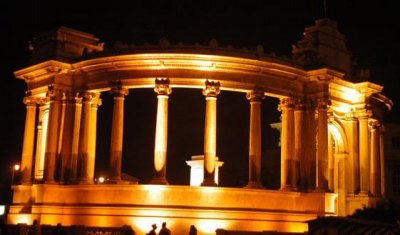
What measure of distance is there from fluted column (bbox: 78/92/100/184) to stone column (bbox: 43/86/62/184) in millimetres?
1823

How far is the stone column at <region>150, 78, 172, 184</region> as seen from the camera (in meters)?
38.5

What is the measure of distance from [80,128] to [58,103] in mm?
2444

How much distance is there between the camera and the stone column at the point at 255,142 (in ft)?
130

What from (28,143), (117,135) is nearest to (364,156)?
(117,135)

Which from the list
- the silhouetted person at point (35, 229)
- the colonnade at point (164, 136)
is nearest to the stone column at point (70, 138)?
the colonnade at point (164, 136)

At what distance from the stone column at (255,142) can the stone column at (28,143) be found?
16.2 metres

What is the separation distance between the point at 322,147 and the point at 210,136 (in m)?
8.18

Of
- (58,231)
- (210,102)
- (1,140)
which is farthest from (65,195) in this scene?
(1,140)

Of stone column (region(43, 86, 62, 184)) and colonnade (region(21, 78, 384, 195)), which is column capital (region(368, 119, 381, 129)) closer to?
colonnade (region(21, 78, 384, 195))

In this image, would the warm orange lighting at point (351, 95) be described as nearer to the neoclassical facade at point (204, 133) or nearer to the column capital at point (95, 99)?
the neoclassical facade at point (204, 133)

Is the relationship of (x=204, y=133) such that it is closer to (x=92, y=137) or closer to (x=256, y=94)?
(x=256, y=94)

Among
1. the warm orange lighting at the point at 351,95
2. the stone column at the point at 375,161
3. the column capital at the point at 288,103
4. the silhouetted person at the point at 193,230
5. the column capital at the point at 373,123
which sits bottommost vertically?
the silhouetted person at the point at 193,230

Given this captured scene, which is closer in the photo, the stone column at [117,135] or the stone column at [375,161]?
the stone column at [117,135]

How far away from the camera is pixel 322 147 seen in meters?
42.1
